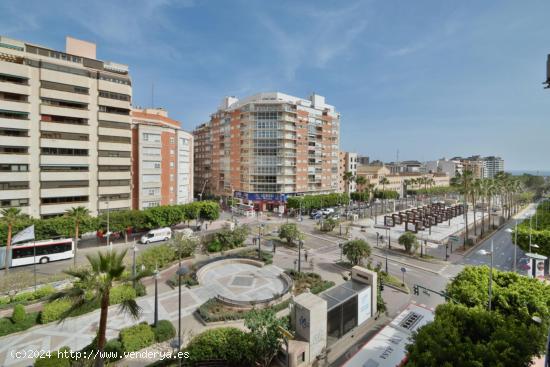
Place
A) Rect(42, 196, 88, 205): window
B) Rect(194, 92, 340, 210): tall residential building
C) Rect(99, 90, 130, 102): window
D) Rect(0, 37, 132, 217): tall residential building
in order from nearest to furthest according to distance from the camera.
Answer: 1. Rect(0, 37, 132, 217): tall residential building
2. Rect(42, 196, 88, 205): window
3. Rect(99, 90, 130, 102): window
4. Rect(194, 92, 340, 210): tall residential building

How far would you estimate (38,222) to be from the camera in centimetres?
3644

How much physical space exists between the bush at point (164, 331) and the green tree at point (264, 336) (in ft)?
24.2

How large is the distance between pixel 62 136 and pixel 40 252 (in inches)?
796

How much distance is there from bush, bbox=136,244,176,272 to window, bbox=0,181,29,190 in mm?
25381

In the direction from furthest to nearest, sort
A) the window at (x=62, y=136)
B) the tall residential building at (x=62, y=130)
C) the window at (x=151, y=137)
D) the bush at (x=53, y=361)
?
the window at (x=151, y=137), the window at (x=62, y=136), the tall residential building at (x=62, y=130), the bush at (x=53, y=361)

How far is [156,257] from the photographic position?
104ft

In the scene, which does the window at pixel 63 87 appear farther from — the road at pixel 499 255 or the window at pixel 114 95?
the road at pixel 499 255

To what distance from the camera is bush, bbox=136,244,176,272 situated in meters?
30.7

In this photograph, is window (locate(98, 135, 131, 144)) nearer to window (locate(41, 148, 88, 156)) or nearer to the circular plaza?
window (locate(41, 148, 88, 156))

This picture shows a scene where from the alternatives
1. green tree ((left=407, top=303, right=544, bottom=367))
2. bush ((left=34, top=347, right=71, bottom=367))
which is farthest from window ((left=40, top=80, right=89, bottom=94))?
green tree ((left=407, top=303, right=544, bottom=367))

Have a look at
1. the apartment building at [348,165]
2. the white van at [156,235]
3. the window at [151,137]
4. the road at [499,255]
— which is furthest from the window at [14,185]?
the apartment building at [348,165]

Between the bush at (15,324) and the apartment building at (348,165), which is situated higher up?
the apartment building at (348,165)

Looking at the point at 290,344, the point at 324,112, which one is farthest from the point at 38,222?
the point at 324,112

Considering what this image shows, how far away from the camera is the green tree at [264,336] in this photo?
15.9 m
